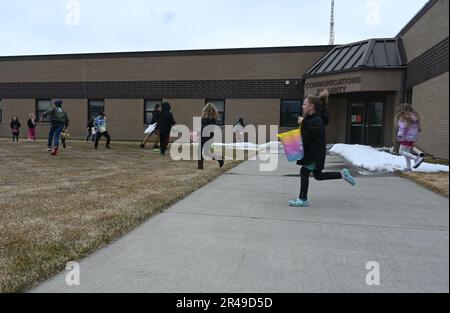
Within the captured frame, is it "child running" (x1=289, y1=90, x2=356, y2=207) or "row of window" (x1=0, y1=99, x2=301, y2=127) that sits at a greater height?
"row of window" (x1=0, y1=99, x2=301, y2=127)

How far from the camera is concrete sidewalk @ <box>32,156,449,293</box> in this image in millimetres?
3076

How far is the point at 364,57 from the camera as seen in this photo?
16.5 metres

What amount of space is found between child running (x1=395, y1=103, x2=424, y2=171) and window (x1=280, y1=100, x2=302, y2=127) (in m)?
13.3

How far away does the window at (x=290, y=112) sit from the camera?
72.5 ft

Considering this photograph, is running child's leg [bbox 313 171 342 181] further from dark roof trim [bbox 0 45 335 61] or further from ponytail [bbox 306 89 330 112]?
dark roof trim [bbox 0 45 335 61]

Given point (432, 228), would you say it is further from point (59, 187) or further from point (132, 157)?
point (132, 157)

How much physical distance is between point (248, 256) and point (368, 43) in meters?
16.4

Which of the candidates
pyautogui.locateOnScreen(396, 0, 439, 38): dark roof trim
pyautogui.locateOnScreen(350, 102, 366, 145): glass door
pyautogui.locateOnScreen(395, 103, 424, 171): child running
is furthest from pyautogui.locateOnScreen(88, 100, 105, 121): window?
pyautogui.locateOnScreen(395, 103, 424, 171): child running

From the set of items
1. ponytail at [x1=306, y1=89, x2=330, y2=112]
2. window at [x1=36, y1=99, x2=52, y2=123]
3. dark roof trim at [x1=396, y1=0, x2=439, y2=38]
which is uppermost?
dark roof trim at [x1=396, y1=0, x2=439, y2=38]

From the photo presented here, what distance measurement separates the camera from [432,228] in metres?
4.55

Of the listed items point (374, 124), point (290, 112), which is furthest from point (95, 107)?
point (374, 124)

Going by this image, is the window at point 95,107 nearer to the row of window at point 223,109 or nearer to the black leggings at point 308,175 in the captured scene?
the row of window at point 223,109

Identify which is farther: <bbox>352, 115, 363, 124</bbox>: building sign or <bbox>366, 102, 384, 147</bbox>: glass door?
<bbox>352, 115, 363, 124</bbox>: building sign
